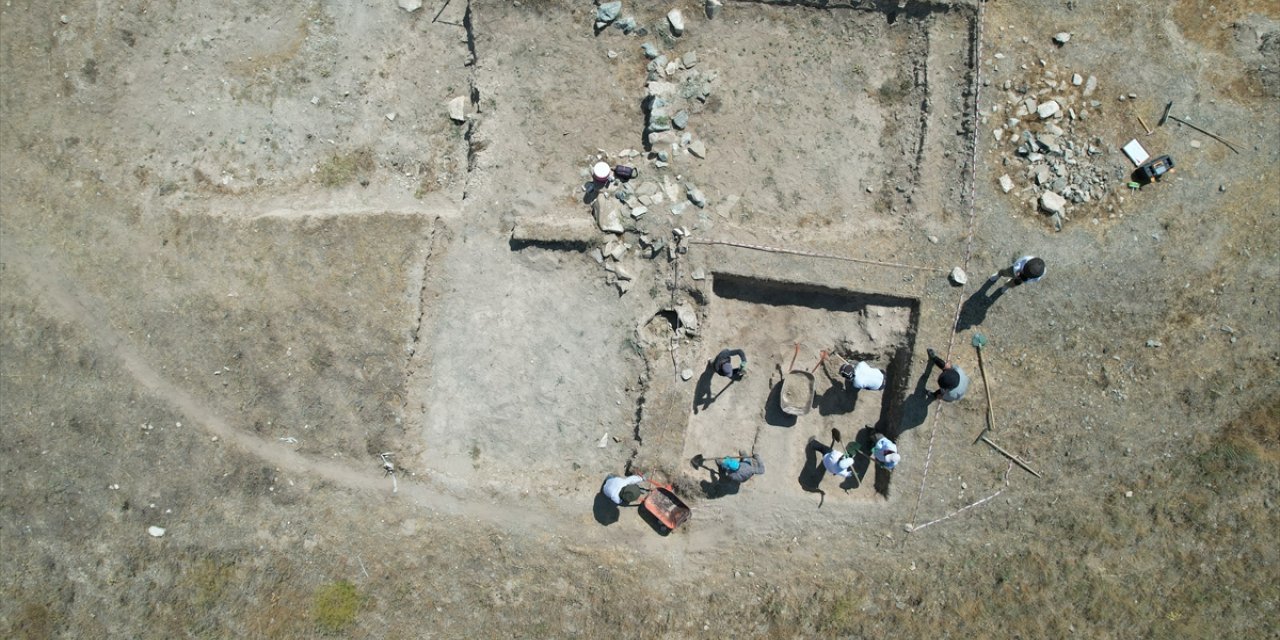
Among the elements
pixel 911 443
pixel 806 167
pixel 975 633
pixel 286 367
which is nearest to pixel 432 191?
pixel 286 367

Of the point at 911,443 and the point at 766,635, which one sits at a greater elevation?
the point at 911,443

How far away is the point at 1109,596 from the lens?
1223cm

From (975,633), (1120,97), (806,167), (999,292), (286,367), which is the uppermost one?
(1120,97)

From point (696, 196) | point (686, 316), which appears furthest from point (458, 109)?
point (686, 316)

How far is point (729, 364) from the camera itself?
39.6ft

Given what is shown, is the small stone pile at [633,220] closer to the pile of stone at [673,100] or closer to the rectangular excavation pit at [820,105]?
the pile of stone at [673,100]

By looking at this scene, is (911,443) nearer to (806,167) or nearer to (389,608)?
(806,167)

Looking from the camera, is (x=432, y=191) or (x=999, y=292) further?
(x=432, y=191)

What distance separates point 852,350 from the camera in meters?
12.7

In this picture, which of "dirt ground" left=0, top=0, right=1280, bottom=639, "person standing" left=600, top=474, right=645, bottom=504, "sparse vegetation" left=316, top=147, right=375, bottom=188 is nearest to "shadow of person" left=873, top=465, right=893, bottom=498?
"dirt ground" left=0, top=0, right=1280, bottom=639

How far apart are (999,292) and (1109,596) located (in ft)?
19.0

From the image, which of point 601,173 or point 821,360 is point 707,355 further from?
point 601,173

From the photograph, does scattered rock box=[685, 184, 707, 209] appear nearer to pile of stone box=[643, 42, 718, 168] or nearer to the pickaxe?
pile of stone box=[643, 42, 718, 168]

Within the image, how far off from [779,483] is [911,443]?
8.22 ft
